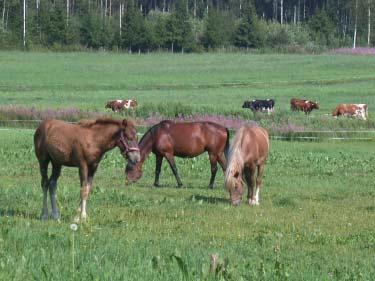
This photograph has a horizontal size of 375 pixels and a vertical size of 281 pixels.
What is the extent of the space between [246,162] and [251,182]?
411 millimetres

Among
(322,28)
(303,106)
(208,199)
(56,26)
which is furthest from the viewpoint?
(322,28)

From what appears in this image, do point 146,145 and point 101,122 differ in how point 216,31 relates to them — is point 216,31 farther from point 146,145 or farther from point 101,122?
point 101,122

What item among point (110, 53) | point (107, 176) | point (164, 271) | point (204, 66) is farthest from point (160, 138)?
point (110, 53)

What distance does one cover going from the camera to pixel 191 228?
1348 cm

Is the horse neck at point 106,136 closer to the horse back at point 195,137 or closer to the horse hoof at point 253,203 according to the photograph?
the horse hoof at point 253,203

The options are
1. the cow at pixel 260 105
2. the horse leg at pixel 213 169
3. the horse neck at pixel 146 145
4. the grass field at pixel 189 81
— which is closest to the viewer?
the horse leg at pixel 213 169

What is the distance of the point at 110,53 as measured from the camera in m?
100

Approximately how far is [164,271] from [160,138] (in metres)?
12.5

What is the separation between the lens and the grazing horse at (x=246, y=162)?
17.2 m

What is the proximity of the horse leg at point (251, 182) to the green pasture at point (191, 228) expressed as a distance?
47cm

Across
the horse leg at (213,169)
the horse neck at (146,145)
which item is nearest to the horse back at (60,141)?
the horse neck at (146,145)

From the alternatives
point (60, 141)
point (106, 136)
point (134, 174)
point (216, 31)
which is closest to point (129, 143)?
point (106, 136)

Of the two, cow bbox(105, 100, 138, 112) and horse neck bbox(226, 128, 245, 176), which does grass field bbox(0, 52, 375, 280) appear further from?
cow bbox(105, 100, 138, 112)

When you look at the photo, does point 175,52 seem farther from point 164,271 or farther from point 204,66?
point 164,271
